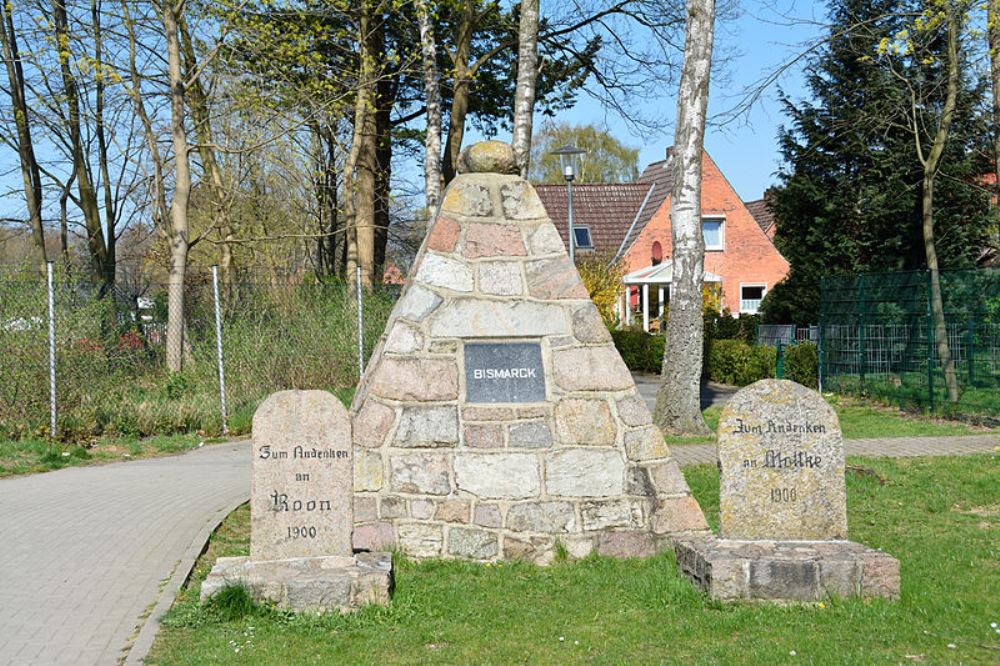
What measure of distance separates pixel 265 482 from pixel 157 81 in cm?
1338

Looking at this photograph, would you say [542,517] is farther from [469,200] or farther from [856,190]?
[856,190]

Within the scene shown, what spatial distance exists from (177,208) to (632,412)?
11975mm

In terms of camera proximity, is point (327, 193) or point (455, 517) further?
point (327, 193)

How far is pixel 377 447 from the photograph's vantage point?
279 inches

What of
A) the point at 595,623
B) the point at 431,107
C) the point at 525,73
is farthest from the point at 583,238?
the point at 595,623

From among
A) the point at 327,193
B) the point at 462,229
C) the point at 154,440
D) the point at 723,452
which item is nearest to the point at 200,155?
the point at 327,193

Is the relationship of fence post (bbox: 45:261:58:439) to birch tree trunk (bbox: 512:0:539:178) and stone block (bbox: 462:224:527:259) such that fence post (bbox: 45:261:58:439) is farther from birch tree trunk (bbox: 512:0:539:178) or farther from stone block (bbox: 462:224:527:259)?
stone block (bbox: 462:224:527:259)

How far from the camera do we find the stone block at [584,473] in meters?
7.22

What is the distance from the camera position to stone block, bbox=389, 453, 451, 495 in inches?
279

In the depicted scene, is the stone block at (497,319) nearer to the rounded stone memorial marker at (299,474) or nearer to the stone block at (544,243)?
the stone block at (544,243)

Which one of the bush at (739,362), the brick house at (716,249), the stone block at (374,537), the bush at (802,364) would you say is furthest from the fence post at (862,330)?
the brick house at (716,249)

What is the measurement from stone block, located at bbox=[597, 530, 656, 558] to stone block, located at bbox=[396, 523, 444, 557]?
1163 mm

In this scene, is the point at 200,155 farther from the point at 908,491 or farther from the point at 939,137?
the point at 908,491

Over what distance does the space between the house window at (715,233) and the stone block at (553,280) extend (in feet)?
114
